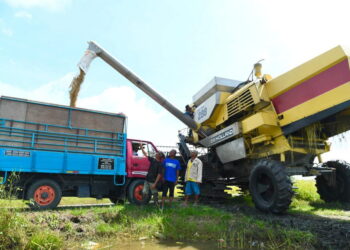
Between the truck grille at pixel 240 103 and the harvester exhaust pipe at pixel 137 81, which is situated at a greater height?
the harvester exhaust pipe at pixel 137 81

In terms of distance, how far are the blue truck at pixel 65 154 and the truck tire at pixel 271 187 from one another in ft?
11.0

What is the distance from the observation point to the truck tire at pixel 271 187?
6.23 metres

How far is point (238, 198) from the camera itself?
9.93 m

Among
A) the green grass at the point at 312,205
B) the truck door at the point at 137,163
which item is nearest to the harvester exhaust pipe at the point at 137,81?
the truck door at the point at 137,163

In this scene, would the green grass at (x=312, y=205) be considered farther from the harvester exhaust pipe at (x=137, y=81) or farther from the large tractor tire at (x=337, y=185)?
the harvester exhaust pipe at (x=137, y=81)

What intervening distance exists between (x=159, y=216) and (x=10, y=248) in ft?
9.14

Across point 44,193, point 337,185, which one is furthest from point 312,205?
point 44,193

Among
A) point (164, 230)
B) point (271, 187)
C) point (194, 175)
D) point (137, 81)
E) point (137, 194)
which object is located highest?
point (137, 81)

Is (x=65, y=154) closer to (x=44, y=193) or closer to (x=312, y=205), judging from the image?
(x=44, y=193)

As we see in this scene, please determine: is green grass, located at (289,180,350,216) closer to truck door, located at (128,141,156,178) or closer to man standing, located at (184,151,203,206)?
man standing, located at (184,151,203,206)

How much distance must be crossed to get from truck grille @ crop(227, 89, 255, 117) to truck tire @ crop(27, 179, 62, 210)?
5.11 metres

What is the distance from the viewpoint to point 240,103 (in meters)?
7.90

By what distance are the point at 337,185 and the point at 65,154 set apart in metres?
7.59

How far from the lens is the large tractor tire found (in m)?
8.02
